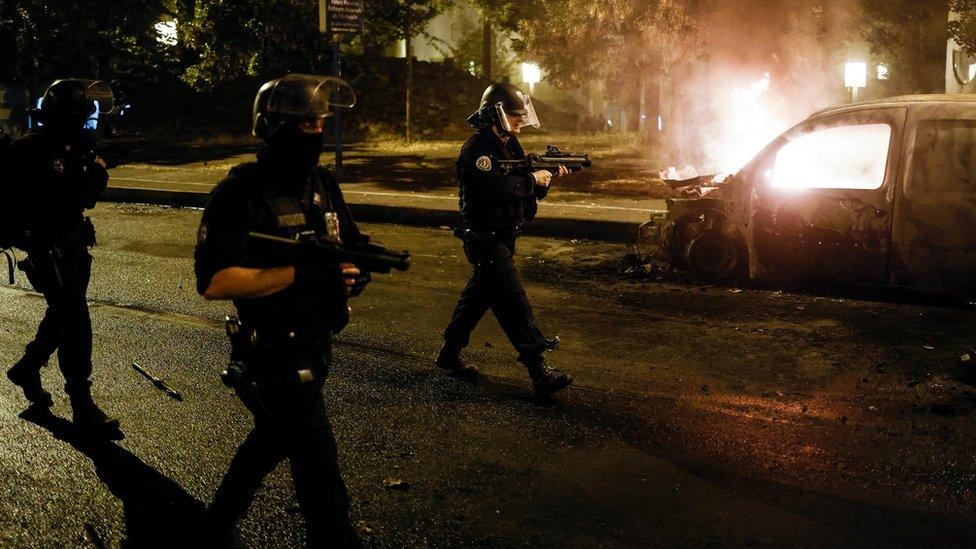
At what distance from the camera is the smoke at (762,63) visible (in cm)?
1723

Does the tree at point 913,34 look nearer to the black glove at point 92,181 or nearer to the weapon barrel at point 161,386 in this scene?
→ the weapon barrel at point 161,386

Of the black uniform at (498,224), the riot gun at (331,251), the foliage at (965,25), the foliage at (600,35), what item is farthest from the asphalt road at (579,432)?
the foliage at (965,25)

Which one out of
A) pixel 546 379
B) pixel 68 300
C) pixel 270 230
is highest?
pixel 270 230

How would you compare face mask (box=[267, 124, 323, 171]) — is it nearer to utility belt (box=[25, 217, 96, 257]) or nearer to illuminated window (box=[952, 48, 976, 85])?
utility belt (box=[25, 217, 96, 257])

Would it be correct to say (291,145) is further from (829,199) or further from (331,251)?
(829,199)

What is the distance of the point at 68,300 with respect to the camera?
16.5 ft

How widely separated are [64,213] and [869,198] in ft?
19.2

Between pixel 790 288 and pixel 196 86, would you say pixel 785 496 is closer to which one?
pixel 790 288

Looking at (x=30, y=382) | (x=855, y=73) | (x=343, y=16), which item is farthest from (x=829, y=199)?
(x=855, y=73)

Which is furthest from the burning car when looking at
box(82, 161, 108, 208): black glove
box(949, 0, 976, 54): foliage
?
box(949, 0, 976, 54): foliage

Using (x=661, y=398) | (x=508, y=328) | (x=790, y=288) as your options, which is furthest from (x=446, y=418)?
(x=790, y=288)

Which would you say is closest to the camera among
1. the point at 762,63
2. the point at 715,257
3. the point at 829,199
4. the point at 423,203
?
the point at 829,199

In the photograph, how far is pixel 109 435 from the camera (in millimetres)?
5086

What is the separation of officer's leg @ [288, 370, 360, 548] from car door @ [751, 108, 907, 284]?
5733mm
